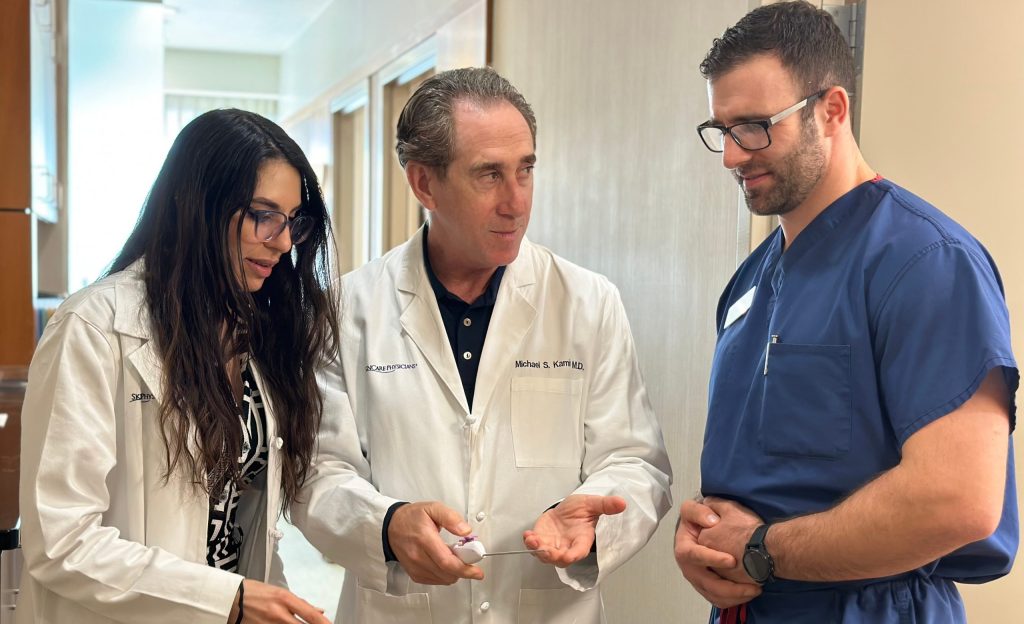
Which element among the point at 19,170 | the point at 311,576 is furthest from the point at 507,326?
the point at 311,576

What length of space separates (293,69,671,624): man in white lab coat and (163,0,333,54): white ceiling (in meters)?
5.74

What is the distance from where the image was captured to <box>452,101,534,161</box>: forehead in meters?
1.69

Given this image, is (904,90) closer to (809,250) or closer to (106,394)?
(809,250)

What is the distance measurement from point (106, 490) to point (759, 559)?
0.90 meters

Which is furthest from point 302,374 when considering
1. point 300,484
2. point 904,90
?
point 904,90

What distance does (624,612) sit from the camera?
109 inches

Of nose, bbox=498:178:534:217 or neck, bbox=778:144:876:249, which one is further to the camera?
nose, bbox=498:178:534:217

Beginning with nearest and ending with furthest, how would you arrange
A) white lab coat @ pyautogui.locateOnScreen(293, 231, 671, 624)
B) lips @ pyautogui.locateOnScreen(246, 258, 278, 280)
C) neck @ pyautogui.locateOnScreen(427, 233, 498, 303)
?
lips @ pyautogui.locateOnScreen(246, 258, 278, 280) < white lab coat @ pyautogui.locateOnScreen(293, 231, 671, 624) < neck @ pyautogui.locateOnScreen(427, 233, 498, 303)

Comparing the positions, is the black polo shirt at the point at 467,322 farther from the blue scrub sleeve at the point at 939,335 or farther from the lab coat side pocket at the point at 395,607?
the blue scrub sleeve at the point at 939,335

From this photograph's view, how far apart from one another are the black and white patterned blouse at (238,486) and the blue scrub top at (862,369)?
2.36 ft

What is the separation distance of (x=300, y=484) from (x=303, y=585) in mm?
3074

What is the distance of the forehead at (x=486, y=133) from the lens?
1687 mm

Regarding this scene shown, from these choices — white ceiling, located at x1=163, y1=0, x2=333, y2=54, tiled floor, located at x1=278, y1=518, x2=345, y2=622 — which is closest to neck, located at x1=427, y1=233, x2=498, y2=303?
tiled floor, located at x1=278, y1=518, x2=345, y2=622

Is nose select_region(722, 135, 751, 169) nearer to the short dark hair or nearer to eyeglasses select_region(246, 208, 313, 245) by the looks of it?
the short dark hair
